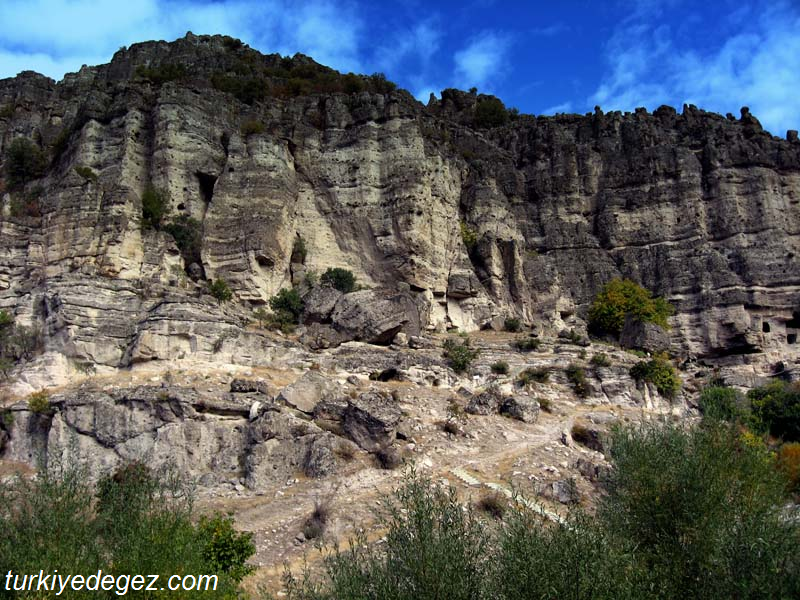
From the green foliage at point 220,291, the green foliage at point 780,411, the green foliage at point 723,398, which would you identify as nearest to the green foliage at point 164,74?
the green foliage at point 220,291

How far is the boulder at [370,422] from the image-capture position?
2250 cm

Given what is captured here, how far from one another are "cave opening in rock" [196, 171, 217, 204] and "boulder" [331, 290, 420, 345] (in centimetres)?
1015

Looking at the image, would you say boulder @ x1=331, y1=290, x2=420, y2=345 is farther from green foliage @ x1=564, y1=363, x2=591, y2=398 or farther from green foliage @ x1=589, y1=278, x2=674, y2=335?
green foliage @ x1=589, y1=278, x2=674, y2=335

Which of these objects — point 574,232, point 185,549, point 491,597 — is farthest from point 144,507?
point 574,232

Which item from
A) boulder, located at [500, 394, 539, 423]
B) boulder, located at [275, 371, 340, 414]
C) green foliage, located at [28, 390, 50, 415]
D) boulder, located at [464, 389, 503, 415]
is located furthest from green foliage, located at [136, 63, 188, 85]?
boulder, located at [500, 394, 539, 423]

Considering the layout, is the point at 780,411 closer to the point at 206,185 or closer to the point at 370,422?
the point at 370,422

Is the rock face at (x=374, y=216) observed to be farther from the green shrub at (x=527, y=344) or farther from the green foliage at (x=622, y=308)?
the green shrub at (x=527, y=344)

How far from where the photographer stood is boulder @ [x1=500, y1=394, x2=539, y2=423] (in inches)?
1029

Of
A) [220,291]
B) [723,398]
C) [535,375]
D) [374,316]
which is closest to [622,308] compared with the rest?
[723,398]

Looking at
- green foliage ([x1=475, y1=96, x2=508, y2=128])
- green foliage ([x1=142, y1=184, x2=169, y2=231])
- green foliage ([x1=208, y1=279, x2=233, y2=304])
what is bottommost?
green foliage ([x1=208, y1=279, x2=233, y2=304])

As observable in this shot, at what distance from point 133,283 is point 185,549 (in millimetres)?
20110

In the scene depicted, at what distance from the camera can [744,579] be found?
10.6 metres

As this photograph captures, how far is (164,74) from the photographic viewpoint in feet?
147

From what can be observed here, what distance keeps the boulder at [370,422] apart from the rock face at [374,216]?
6349 mm
